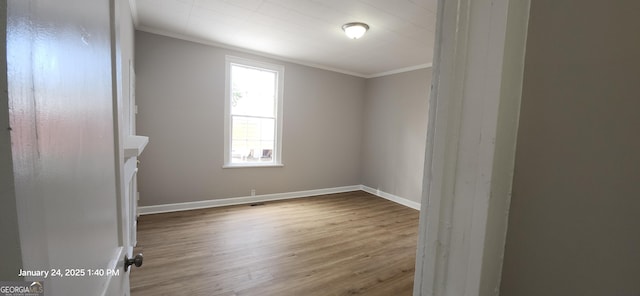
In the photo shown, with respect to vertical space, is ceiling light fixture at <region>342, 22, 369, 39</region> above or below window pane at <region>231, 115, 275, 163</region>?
above

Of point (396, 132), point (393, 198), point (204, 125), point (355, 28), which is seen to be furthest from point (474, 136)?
point (393, 198)

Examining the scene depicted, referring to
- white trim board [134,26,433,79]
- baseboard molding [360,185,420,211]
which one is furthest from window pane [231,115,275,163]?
baseboard molding [360,185,420,211]

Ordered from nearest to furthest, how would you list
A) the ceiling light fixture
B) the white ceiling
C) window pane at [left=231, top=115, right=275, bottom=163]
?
the white ceiling, the ceiling light fixture, window pane at [left=231, top=115, right=275, bottom=163]

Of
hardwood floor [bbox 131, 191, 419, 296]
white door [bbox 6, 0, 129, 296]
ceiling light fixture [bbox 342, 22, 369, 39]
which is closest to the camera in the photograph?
white door [bbox 6, 0, 129, 296]

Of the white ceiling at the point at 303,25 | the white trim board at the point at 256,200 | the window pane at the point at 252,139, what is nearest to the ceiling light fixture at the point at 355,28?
the white ceiling at the point at 303,25

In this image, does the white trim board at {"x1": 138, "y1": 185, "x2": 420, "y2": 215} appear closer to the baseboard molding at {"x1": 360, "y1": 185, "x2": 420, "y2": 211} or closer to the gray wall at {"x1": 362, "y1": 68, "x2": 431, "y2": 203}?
the baseboard molding at {"x1": 360, "y1": 185, "x2": 420, "y2": 211}

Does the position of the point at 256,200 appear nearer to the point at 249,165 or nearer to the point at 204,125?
the point at 249,165

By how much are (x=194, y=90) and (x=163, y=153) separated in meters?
0.97

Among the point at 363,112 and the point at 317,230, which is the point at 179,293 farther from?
the point at 363,112

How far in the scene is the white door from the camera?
11.0 inches

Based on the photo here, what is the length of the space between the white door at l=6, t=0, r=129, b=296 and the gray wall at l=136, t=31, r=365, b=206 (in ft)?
9.71

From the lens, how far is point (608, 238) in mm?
385

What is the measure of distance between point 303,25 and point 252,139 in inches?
81.2

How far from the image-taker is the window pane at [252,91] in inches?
149
